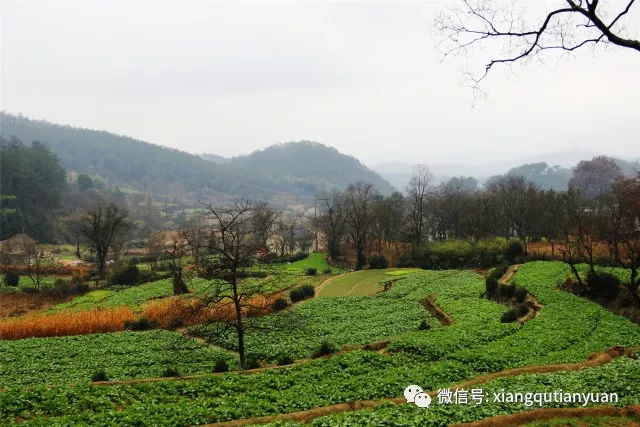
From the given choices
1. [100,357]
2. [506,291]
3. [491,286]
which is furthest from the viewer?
[491,286]

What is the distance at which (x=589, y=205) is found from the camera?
71.2 m

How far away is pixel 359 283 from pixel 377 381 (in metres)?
29.2

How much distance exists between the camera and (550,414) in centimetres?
1103

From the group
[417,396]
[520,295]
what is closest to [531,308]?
[520,295]

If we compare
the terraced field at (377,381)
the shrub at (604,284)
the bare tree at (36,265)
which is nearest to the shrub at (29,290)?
the bare tree at (36,265)

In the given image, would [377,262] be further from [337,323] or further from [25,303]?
[25,303]

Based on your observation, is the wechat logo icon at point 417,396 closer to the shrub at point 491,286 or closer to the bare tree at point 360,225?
the shrub at point 491,286

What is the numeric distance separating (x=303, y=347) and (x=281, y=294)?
53.5ft

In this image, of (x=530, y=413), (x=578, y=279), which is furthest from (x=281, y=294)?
(x=530, y=413)

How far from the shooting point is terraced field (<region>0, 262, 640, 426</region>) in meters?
12.6

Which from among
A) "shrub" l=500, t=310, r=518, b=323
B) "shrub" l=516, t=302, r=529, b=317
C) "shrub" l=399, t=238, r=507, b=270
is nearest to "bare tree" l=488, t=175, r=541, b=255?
"shrub" l=399, t=238, r=507, b=270

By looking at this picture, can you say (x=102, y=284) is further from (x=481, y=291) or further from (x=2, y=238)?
(x=2, y=238)

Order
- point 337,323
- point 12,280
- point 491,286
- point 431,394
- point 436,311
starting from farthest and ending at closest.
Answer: point 12,280 → point 491,286 → point 436,311 → point 337,323 → point 431,394

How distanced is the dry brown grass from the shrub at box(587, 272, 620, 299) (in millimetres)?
31708
